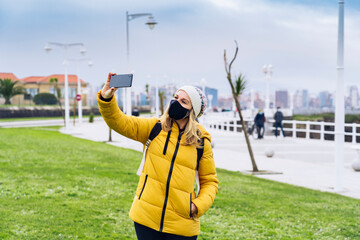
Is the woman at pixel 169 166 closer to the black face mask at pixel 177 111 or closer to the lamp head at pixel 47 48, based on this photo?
the black face mask at pixel 177 111

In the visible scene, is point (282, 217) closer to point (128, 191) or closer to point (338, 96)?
point (128, 191)

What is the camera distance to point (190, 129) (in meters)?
3.15

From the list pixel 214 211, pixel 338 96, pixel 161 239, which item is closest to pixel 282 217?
pixel 214 211

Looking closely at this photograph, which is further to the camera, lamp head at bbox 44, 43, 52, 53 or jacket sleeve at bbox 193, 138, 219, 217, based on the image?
lamp head at bbox 44, 43, 52, 53

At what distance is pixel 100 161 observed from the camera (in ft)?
43.4

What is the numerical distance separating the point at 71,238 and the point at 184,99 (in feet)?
10.6

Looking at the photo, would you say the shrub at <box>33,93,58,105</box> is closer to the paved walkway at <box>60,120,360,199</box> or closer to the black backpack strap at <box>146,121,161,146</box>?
the paved walkway at <box>60,120,360,199</box>

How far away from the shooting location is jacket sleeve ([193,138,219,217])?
3.24 metres

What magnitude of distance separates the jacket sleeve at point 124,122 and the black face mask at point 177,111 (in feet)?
0.56

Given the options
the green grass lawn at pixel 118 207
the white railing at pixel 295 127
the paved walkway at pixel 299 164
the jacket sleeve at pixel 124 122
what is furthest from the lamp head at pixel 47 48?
the jacket sleeve at pixel 124 122

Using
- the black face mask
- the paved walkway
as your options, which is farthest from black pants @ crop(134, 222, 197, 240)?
the paved walkway

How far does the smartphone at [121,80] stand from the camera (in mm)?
2980

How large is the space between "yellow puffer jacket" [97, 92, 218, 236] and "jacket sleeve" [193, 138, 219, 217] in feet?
0.04

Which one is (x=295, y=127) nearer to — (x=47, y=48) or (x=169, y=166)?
(x=47, y=48)
